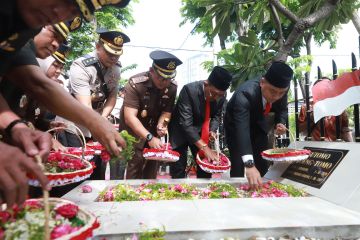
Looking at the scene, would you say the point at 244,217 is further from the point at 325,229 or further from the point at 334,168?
the point at 334,168

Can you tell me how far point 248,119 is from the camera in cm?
357

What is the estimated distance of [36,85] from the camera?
185 centimetres

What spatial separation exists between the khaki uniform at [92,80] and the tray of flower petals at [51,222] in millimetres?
2324

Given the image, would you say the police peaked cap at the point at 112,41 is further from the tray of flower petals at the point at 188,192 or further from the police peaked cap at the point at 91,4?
the police peaked cap at the point at 91,4

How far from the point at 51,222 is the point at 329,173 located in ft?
8.57

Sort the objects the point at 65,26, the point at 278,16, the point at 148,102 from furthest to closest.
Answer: the point at 278,16 < the point at 148,102 < the point at 65,26

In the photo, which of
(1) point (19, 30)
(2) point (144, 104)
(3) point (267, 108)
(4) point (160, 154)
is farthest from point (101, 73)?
(1) point (19, 30)

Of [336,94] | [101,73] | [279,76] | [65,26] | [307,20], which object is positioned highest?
[307,20]

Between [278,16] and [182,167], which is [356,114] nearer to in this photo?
[182,167]

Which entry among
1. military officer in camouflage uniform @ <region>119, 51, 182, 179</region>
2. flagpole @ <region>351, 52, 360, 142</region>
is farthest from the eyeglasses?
flagpole @ <region>351, 52, 360, 142</region>

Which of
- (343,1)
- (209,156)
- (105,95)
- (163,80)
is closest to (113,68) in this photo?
(105,95)

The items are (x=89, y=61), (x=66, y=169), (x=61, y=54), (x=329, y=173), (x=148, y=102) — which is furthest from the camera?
(x=148, y=102)

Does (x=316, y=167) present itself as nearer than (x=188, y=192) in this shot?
No

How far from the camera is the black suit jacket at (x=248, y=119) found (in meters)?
3.44
